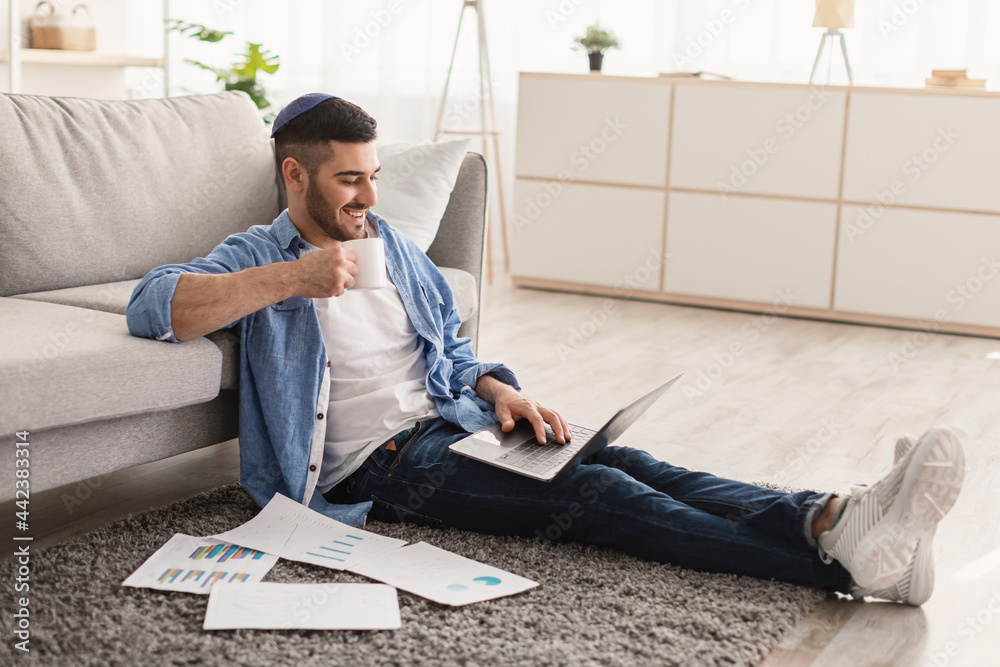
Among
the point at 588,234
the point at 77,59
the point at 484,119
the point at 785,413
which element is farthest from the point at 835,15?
the point at 77,59

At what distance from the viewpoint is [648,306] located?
15.3 feet

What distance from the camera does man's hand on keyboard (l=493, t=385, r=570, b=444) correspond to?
1.90 meters

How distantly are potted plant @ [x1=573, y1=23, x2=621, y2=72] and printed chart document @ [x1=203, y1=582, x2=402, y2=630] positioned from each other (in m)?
3.60

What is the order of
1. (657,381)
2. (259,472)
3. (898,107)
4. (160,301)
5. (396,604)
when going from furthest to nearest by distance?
(898,107) → (657,381) → (259,472) → (160,301) → (396,604)

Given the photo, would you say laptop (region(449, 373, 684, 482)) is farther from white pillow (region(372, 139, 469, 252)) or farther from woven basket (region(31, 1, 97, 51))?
woven basket (region(31, 1, 97, 51))

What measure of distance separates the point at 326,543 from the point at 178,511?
38cm

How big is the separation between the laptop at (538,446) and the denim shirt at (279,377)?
7 cm

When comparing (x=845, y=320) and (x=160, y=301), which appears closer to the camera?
(x=160, y=301)

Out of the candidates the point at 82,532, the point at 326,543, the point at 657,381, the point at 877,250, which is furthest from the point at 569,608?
the point at 877,250

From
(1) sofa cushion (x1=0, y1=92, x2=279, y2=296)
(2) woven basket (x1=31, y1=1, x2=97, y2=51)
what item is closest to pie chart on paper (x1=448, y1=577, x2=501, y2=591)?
(1) sofa cushion (x1=0, y1=92, x2=279, y2=296)

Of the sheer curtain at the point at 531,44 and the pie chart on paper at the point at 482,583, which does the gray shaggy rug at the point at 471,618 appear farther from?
the sheer curtain at the point at 531,44

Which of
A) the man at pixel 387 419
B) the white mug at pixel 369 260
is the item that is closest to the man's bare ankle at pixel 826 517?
the man at pixel 387 419

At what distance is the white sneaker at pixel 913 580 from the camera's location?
1650 millimetres

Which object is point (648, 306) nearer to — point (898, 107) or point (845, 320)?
point (845, 320)
